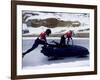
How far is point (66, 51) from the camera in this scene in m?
1.95

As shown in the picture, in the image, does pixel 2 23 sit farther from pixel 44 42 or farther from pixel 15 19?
pixel 44 42

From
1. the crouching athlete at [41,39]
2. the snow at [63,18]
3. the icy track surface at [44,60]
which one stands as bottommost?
the icy track surface at [44,60]

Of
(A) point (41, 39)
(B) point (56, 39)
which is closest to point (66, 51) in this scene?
(B) point (56, 39)

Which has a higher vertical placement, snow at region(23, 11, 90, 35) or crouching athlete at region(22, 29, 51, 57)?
snow at region(23, 11, 90, 35)

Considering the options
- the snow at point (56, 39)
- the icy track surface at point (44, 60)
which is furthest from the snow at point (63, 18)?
the icy track surface at point (44, 60)

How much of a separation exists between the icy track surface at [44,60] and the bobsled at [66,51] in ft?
0.12

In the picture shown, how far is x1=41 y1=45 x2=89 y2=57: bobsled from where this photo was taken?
1889 mm

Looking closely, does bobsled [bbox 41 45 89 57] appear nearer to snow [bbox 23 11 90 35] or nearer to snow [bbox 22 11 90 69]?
snow [bbox 22 11 90 69]

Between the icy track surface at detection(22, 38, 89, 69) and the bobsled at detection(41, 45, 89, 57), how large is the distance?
1.4 inches

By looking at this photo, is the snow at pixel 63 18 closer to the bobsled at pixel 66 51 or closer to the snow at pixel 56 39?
the snow at pixel 56 39

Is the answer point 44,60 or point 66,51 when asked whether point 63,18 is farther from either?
point 44,60

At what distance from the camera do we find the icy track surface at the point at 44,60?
1.81 metres

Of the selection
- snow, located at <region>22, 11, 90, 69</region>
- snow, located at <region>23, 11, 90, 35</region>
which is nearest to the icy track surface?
snow, located at <region>22, 11, 90, 69</region>

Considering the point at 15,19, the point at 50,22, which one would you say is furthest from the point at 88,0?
the point at 15,19
